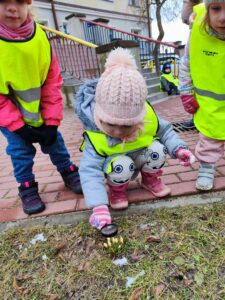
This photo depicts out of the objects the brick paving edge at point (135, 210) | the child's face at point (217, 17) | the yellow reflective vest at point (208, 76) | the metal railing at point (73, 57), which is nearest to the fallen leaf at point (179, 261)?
the brick paving edge at point (135, 210)

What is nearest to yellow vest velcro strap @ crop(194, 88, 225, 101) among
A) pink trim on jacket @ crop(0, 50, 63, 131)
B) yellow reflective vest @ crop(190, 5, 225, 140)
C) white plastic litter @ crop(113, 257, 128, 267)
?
yellow reflective vest @ crop(190, 5, 225, 140)

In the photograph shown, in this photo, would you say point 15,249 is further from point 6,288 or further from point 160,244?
point 160,244

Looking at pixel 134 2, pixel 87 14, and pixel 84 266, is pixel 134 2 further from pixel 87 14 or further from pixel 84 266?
pixel 84 266

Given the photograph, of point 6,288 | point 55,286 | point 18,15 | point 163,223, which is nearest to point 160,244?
point 163,223

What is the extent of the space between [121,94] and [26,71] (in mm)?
632

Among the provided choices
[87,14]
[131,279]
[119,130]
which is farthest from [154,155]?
[87,14]

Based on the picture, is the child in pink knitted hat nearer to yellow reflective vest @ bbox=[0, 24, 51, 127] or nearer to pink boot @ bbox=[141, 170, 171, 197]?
pink boot @ bbox=[141, 170, 171, 197]

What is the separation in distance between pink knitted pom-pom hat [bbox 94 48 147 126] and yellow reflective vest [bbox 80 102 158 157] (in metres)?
0.18

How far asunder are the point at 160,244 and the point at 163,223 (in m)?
0.17

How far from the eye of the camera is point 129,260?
1393 millimetres

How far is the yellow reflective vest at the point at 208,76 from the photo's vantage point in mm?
1764

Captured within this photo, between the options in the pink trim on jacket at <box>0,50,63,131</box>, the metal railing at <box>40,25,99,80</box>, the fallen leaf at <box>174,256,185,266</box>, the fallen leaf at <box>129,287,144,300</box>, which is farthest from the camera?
the metal railing at <box>40,25,99,80</box>

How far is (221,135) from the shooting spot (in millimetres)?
1900

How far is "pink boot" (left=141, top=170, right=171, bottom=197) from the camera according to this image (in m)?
1.86
